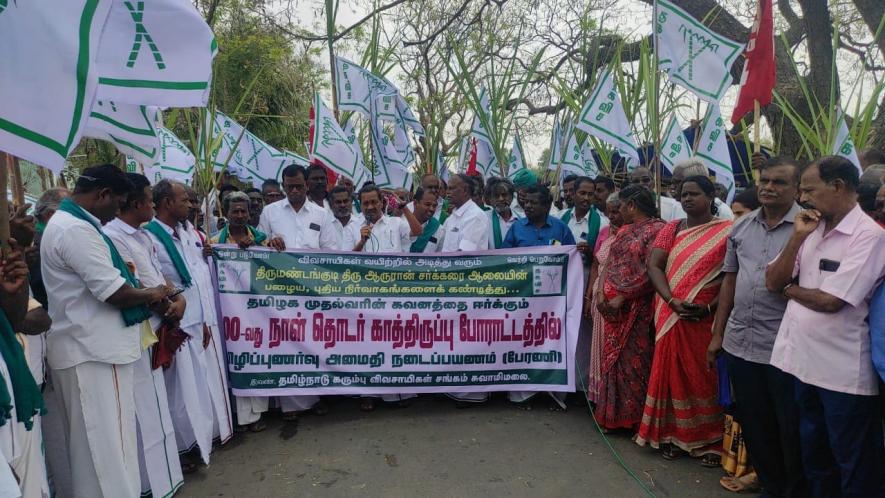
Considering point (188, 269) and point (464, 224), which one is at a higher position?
point (464, 224)

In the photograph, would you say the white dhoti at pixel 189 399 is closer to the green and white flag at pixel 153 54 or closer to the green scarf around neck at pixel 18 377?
the green scarf around neck at pixel 18 377

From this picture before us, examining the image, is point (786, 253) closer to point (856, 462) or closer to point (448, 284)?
point (856, 462)

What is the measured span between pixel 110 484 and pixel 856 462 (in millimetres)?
3536

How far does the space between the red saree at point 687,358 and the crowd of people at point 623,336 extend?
11 millimetres

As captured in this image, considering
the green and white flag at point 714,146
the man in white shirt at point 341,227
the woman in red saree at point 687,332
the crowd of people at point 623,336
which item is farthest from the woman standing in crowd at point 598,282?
the man in white shirt at point 341,227

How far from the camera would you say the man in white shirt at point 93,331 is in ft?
8.70

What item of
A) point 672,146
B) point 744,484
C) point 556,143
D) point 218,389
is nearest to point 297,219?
point 218,389

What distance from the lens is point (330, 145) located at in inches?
222

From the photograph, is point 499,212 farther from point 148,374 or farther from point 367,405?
point 148,374

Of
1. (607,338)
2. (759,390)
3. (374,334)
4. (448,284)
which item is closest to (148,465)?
(374,334)

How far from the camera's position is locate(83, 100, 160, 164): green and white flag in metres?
2.89

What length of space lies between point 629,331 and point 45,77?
3.55 m

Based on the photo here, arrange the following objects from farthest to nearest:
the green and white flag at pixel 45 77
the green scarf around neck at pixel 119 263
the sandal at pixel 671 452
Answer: the sandal at pixel 671 452, the green scarf around neck at pixel 119 263, the green and white flag at pixel 45 77

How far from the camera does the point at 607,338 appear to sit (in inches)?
159
